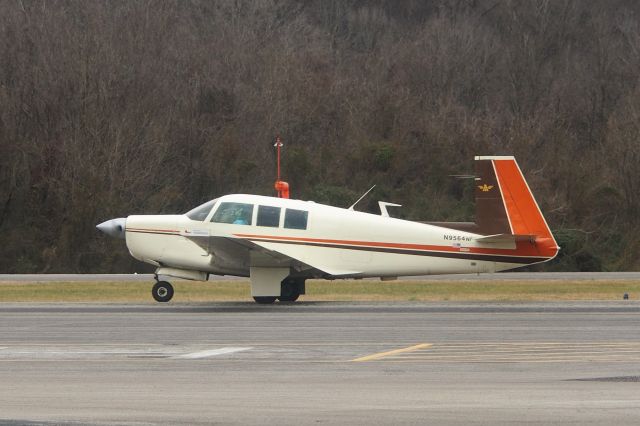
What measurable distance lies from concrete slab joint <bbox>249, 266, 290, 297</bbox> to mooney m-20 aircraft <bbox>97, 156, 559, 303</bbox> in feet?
0.07

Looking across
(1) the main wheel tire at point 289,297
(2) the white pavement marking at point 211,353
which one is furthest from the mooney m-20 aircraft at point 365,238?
(2) the white pavement marking at point 211,353

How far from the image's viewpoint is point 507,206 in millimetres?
23281

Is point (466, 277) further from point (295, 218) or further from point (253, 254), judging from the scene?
point (253, 254)

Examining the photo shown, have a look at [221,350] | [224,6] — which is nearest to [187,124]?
[224,6]

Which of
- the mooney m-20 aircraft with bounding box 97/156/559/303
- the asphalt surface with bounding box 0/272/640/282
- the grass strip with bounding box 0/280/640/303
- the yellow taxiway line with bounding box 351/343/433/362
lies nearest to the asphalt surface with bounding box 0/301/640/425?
the yellow taxiway line with bounding box 351/343/433/362

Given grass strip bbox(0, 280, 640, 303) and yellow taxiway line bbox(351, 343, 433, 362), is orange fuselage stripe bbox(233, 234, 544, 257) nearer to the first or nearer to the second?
grass strip bbox(0, 280, 640, 303)

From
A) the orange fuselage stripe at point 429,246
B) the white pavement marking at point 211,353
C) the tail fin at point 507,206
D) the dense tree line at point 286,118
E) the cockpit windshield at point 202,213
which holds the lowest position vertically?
the dense tree line at point 286,118

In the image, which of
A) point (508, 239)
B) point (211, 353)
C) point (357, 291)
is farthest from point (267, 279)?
point (211, 353)

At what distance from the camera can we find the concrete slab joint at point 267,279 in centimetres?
2338

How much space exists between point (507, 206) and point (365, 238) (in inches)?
113

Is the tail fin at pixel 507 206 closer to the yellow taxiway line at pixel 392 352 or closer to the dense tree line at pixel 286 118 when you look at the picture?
the yellow taxiway line at pixel 392 352

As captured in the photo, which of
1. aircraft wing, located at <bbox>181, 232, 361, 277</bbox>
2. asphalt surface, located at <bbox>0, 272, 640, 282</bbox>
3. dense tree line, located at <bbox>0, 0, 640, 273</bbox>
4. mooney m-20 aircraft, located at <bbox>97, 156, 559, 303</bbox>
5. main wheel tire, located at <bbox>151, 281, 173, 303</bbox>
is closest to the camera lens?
aircraft wing, located at <bbox>181, 232, 361, 277</bbox>

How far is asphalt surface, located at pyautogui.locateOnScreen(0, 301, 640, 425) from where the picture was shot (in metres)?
10.4

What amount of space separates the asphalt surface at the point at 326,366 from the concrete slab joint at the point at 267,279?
1613mm
